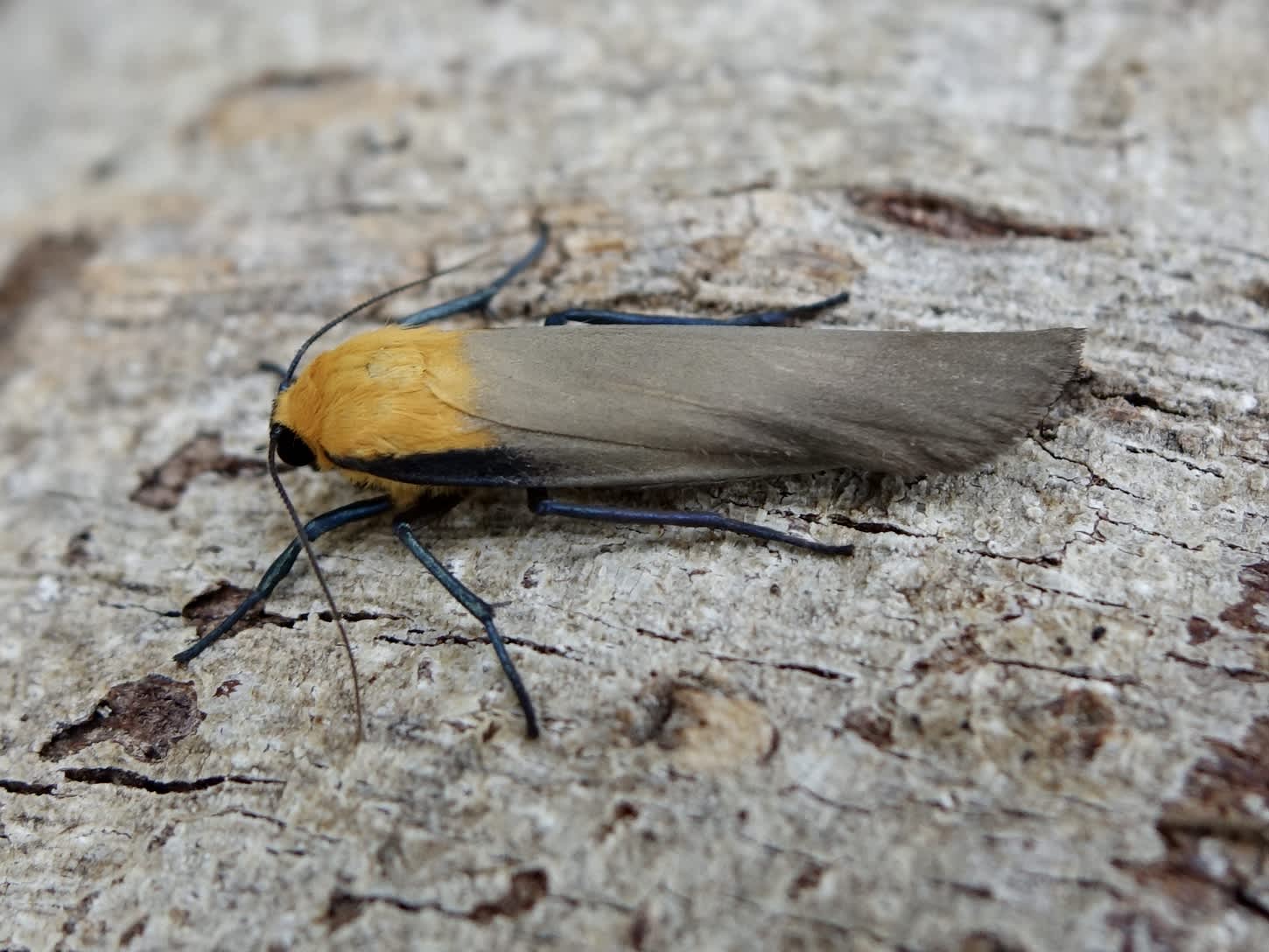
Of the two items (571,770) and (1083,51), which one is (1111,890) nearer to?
(571,770)

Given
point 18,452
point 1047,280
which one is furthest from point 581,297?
point 18,452

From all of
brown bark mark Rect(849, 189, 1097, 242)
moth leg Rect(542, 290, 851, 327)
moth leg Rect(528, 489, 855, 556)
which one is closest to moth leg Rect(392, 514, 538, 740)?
moth leg Rect(528, 489, 855, 556)

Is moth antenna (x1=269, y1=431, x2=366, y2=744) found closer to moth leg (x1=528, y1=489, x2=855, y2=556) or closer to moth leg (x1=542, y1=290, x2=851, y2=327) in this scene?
moth leg (x1=528, y1=489, x2=855, y2=556)

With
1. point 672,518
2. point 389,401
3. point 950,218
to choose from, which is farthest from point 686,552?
point 950,218

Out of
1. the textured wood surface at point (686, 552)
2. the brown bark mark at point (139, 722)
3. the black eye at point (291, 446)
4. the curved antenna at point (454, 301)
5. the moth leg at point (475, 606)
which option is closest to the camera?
the textured wood surface at point (686, 552)

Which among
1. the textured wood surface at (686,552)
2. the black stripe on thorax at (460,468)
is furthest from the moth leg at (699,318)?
the black stripe on thorax at (460,468)

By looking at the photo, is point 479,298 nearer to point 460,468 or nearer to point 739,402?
point 460,468

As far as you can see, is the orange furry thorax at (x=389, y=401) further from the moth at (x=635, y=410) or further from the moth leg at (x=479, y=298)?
the moth leg at (x=479, y=298)
